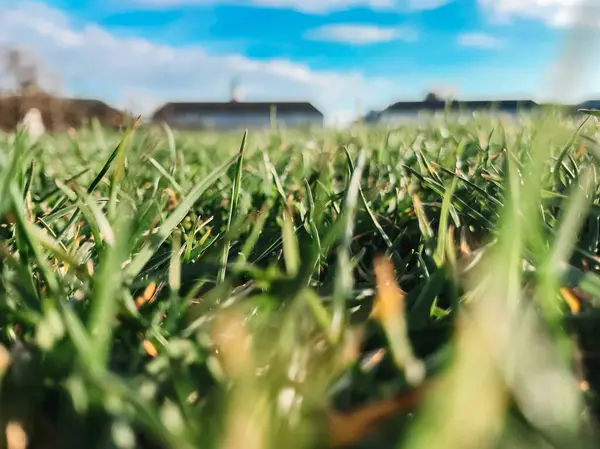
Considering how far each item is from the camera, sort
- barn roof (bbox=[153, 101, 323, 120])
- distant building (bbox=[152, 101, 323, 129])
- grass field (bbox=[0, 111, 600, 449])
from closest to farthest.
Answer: grass field (bbox=[0, 111, 600, 449]) → distant building (bbox=[152, 101, 323, 129]) → barn roof (bbox=[153, 101, 323, 120])

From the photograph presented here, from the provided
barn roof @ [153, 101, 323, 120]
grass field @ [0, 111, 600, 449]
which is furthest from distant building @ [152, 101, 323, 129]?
grass field @ [0, 111, 600, 449]

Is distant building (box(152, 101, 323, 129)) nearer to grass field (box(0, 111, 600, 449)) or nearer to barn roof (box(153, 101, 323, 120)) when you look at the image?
barn roof (box(153, 101, 323, 120))

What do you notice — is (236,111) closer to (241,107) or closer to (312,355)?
(241,107)

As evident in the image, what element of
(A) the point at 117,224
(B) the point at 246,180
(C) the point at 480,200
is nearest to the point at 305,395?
(A) the point at 117,224

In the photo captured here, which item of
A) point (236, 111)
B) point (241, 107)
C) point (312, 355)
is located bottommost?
point (236, 111)

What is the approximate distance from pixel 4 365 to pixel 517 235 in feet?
0.71

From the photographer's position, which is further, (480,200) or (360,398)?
(480,200)

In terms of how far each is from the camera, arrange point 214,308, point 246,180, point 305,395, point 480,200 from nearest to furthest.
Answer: point 305,395 → point 214,308 → point 480,200 → point 246,180

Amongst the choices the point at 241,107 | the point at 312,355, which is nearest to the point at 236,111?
the point at 241,107

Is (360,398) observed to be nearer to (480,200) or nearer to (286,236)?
(286,236)

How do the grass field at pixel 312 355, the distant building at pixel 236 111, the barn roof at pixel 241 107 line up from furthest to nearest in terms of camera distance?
the barn roof at pixel 241 107
the distant building at pixel 236 111
the grass field at pixel 312 355

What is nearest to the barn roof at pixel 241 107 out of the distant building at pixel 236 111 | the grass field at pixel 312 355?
the distant building at pixel 236 111

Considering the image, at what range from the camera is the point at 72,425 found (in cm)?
22

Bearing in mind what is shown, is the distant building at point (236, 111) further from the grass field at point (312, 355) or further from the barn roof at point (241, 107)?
the grass field at point (312, 355)
